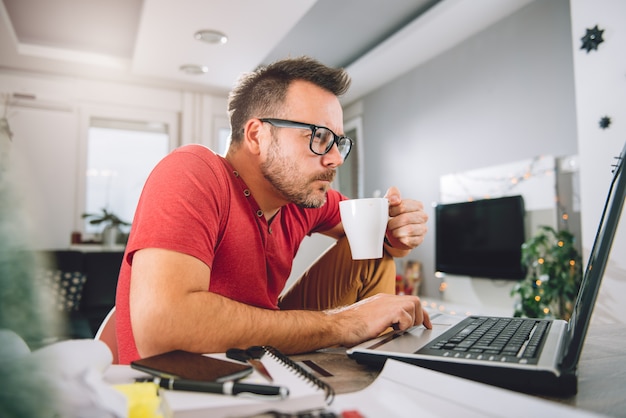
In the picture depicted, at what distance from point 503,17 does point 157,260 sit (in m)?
3.79

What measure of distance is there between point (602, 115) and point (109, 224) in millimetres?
4672

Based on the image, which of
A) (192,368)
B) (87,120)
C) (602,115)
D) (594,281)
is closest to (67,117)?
(87,120)

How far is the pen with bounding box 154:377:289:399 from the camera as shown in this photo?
1.34ft

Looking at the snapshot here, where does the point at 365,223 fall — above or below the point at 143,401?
above

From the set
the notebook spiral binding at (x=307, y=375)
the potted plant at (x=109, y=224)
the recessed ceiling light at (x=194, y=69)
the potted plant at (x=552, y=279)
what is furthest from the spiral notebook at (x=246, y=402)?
the potted plant at (x=109, y=224)

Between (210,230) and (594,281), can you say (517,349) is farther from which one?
(210,230)

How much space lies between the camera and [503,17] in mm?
3627

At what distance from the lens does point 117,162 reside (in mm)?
5375

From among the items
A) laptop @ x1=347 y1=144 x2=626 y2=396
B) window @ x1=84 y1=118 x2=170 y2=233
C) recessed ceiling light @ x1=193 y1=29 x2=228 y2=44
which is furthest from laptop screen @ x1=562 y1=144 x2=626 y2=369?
window @ x1=84 y1=118 x2=170 y2=233

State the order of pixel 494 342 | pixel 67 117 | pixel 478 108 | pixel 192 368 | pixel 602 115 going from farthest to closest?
pixel 67 117 < pixel 478 108 < pixel 602 115 < pixel 494 342 < pixel 192 368

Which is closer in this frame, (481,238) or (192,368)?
(192,368)

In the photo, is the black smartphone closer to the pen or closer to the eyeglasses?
the pen

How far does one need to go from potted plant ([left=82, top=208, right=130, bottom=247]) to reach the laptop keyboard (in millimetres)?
4741

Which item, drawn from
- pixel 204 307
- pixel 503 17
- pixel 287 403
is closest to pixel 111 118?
pixel 503 17
